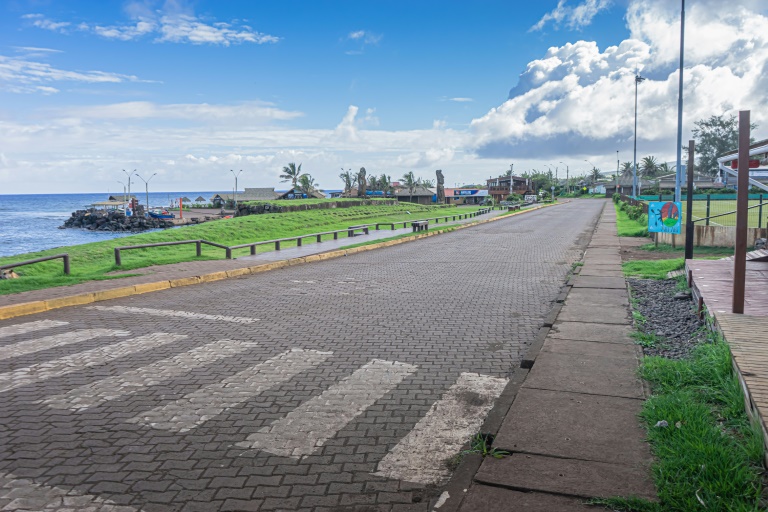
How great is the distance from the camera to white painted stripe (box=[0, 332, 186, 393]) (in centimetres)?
612

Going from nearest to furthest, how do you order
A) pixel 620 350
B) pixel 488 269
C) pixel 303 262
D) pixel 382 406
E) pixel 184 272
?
pixel 382 406, pixel 620 350, pixel 184 272, pixel 488 269, pixel 303 262

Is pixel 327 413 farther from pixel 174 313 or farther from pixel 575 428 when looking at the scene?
pixel 174 313

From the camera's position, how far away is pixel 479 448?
14.3 feet

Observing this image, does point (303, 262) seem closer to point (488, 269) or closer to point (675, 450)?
point (488, 269)

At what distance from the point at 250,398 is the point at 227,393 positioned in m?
0.28

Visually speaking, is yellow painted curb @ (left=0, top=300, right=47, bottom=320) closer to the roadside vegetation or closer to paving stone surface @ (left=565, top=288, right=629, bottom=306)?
paving stone surface @ (left=565, top=288, right=629, bottom=306)

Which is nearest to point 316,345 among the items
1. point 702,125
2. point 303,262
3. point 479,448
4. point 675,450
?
point 479,448

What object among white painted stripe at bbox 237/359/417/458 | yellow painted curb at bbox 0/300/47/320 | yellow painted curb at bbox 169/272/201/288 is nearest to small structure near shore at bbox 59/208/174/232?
yellow painted curb at bbox 169/272/201/288

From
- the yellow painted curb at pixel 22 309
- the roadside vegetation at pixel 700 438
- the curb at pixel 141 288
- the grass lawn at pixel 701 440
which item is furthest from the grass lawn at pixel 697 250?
the yellow painted curb at pixel 22 309

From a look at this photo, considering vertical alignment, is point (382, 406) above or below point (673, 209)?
below

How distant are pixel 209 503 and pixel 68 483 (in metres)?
1.01

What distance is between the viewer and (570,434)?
14.9 ft

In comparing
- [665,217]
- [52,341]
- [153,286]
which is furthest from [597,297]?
[153,286]

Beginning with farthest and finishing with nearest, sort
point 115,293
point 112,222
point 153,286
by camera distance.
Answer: point 112,222 → point 153,286 → point 115,293
